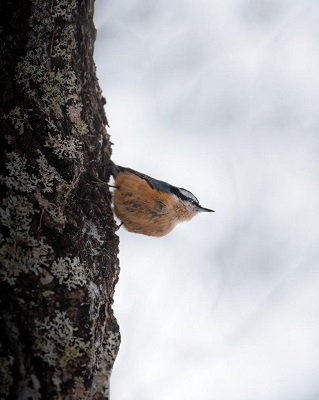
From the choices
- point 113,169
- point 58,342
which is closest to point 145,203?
point 113,169

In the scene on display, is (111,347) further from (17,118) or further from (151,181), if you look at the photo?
(151,181)

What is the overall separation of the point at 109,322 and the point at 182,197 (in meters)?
2.30

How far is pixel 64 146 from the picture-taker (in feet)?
9.21

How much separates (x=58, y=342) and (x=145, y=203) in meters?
2.08

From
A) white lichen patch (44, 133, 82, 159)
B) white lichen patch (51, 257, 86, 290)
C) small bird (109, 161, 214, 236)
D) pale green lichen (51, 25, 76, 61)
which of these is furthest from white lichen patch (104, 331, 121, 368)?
pale green lichen (51, 25, 76, 61)

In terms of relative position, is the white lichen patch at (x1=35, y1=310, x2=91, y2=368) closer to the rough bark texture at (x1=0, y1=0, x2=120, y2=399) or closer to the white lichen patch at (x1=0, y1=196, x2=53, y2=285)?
the rough bark texture at (x1=0, y1=0, x2=120, y2=399)

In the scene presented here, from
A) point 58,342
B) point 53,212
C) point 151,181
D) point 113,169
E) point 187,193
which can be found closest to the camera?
point 58,342

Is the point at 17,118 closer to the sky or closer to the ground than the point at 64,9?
closer to the ground

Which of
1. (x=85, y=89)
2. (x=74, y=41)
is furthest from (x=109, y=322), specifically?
(x=74, y=41)

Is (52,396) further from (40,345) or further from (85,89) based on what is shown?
(85,89)

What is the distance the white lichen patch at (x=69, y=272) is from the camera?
7.82 feet

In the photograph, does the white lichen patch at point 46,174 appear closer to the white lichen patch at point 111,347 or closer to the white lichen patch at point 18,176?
the white lichen patch at point 18,176

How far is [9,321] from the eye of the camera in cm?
215

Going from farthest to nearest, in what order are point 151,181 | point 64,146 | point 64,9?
point 151,181
point 64,9
point 64,146
